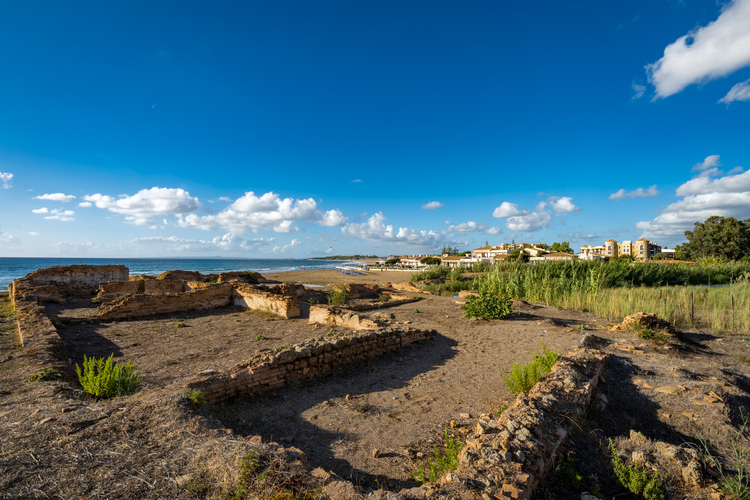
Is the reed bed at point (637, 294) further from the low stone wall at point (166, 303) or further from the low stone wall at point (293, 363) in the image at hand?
the low stone wall at point (166, 303)

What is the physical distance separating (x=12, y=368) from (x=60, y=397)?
9.60ft

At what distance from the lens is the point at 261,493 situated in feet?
7.70

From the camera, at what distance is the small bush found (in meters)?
4.07

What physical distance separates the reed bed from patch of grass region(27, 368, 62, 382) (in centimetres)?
1163

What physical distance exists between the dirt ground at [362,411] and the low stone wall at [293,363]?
20 cm

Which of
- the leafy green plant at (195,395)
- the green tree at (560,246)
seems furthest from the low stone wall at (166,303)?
the green tree at (560,246)

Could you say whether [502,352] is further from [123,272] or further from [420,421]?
[123,272]

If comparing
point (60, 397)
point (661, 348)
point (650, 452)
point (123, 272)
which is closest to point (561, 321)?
point (661, 348)

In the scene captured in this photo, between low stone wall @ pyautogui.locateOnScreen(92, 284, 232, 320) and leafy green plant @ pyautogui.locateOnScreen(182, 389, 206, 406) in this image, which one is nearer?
leafy green plant @ pyautogui.locateOnScreen(182, 389, 206, 406)

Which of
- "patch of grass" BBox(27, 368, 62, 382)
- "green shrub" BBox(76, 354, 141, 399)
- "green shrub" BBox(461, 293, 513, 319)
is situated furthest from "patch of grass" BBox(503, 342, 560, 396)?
"patch of grass" BBox(27, 368, 62, 382)

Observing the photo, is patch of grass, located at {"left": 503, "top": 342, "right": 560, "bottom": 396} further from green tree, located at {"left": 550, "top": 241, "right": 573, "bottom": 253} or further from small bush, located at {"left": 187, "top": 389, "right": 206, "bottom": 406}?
green tree, located at {"left": 550, "top": 241, "right": 573, "bottom": 253}

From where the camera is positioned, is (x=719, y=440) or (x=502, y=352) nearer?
(x=719, y=440)

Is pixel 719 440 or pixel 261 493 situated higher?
pixel 261 493

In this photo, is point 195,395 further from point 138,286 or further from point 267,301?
point 138,286
